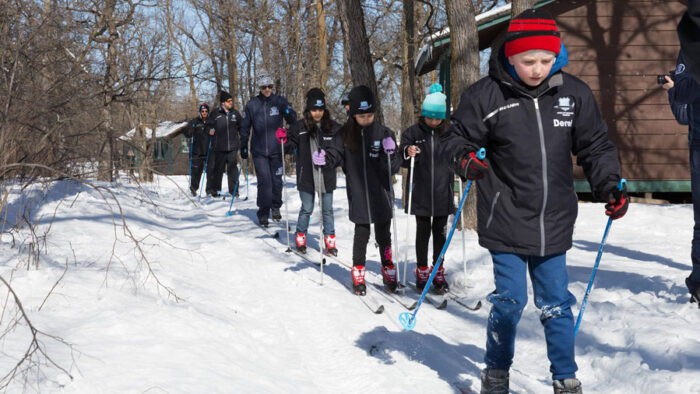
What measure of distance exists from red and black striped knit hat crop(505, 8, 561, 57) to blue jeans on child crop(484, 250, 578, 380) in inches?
43.8

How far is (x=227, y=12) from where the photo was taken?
26047 mm

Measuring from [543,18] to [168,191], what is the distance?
15.0 metres

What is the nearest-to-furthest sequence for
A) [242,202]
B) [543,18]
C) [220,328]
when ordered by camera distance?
[543,18]
[220,328]
[242,202]

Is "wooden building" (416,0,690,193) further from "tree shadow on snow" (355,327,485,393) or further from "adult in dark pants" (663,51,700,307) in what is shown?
"tree shadow on snow" (355,327,485,393)

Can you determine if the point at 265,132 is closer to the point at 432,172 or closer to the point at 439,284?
the point at 432,172

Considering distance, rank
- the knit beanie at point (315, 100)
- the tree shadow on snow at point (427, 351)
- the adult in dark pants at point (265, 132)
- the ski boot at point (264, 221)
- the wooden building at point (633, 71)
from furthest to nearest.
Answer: the wooden building at point (633, 71) < the ski boot at point (264, 221) < the adult in dark pants at point (265, 132) < the knit beanie at point (315, 100) < the tree shadow on snow at point (427, 351)

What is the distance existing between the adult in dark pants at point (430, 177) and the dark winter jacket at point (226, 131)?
8342 millimetres

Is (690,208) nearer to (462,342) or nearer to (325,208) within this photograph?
(325,208)

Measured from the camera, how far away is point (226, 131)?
13.3 meters

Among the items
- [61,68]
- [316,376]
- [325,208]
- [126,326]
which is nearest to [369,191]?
[325,208]

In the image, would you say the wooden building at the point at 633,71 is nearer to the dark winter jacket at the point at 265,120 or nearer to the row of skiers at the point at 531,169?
the dark winter jacket at the point at 265,120

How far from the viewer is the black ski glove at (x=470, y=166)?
117 inches

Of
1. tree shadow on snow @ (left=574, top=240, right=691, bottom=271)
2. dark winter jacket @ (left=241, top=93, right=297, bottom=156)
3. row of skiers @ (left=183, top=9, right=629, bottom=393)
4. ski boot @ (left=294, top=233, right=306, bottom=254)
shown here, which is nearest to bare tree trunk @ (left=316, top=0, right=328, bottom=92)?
dark winter jacket @ (left=241, top=93, right=297, bottom=156)

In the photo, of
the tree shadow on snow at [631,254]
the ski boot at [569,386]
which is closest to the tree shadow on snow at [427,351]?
the ski boot at [569,386]
